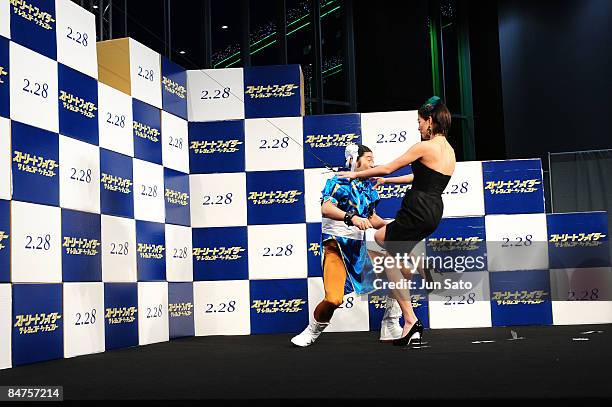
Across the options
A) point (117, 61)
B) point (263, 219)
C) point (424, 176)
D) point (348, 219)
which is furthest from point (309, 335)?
point (117, 61)

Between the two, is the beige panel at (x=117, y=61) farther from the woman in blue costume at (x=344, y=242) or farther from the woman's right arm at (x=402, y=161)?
the woman's right arm at (x=402, y=161)

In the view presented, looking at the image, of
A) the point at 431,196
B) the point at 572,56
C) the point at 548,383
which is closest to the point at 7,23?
the point at 431,196

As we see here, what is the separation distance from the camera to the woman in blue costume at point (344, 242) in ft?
18.3

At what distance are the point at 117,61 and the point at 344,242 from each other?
89.0 inches

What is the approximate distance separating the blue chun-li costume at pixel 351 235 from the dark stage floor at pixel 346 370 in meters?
0.44

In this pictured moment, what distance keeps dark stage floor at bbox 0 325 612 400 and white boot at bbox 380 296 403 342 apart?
0.16 metres

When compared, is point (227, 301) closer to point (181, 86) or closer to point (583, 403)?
point (181, 86)

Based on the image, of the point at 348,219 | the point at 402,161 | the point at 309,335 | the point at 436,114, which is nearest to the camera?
the point at 402,161

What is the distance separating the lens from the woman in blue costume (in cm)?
558

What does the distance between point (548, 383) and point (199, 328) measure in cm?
435

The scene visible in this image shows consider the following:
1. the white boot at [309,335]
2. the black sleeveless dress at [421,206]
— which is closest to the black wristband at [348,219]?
the black sleeveless dress at [421,206]

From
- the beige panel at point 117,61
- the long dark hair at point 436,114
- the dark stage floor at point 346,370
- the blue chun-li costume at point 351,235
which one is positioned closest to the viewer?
the dark stage floor at point 346,370

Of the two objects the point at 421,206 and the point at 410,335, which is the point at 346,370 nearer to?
the point at 421,206

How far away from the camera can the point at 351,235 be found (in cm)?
567
